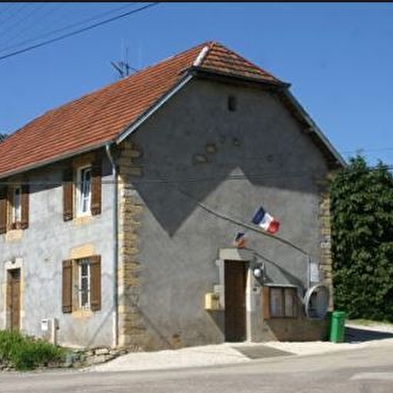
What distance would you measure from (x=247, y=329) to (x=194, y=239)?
281cm

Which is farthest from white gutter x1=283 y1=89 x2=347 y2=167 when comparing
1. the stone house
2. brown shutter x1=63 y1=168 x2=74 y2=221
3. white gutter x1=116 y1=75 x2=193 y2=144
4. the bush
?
the bush

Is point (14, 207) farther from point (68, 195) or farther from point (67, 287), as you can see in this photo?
point (67, 287)

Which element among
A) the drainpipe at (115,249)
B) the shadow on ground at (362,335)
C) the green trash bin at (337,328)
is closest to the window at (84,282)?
the drainpipe at (115,249)

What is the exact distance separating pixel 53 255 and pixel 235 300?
5064 mm

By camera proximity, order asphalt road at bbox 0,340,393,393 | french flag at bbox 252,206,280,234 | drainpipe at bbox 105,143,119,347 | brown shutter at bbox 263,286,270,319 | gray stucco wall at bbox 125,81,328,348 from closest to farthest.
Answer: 1. asphalt road at bbox 0,340,393,393
2. drainpipe at bbox 105,143,119,347
3. gray stucco wall at bbox 125,81,328,348
4. brown shutter at bbox 263,286,270,319
5. french flag at bbox 252,206,280,234

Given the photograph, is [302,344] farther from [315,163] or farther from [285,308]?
[315,163]

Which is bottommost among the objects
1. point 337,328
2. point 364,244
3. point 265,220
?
point 337,328

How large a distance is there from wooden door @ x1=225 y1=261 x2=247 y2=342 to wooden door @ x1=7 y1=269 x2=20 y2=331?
6505 mm

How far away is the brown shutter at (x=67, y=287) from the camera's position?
73.3 feet

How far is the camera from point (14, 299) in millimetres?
25203

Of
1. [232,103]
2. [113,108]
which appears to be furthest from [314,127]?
[113,108]

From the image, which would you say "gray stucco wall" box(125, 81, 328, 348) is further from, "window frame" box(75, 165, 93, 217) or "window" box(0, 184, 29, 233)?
"window" box(0, 184, 29, 233)

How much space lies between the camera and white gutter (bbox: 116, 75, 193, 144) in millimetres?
20391

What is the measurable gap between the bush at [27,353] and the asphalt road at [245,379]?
3.48 ft
